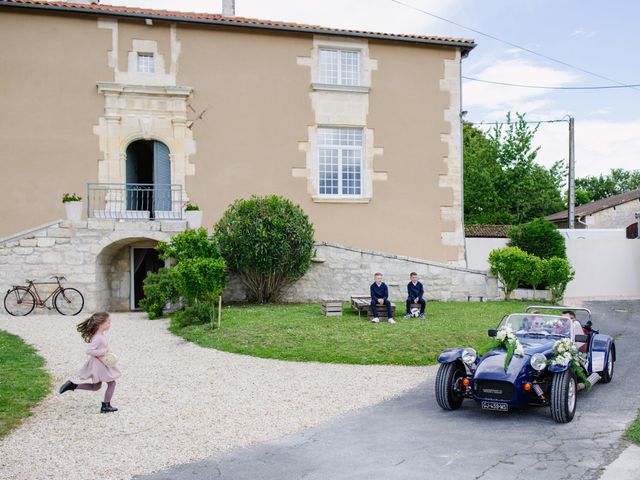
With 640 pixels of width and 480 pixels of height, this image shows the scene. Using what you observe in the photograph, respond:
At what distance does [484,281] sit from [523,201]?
1794 cm

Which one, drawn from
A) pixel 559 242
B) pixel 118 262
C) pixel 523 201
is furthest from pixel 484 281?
pixel 523 201

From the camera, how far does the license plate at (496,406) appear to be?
22.5 feet

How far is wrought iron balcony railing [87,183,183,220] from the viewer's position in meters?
17.0

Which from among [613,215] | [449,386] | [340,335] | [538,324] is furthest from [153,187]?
[613,215]

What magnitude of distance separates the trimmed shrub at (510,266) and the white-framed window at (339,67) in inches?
263

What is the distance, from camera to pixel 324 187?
61.4 ft

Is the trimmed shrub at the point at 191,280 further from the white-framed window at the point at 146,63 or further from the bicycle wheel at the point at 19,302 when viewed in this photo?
the white-framed window at the point at 146,63

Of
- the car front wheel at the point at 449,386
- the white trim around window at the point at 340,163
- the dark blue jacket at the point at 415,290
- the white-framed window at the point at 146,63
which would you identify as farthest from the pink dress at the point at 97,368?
the white-framed window at the point at 146,63

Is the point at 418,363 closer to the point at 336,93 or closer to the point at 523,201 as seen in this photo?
the point at 336,93

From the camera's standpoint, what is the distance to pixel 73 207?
609 inches

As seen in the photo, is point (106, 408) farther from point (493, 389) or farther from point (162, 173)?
point (162, 173)

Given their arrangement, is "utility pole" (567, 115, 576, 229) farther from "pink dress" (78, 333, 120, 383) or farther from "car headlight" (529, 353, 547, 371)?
"pink dress" (78, 333, 120, 383)

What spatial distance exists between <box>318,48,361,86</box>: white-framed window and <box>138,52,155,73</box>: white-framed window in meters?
4.88

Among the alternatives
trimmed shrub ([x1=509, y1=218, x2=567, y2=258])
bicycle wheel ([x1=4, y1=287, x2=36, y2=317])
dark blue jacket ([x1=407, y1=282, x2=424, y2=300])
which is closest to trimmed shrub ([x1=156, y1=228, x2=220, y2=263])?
bicycle wheel ([x1=4, y1=287, x2=36, y2=317])
